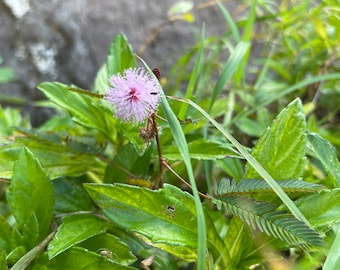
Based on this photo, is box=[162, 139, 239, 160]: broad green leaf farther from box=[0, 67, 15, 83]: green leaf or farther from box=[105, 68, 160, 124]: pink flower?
box=[0, 67, 15, 83]: green leaf

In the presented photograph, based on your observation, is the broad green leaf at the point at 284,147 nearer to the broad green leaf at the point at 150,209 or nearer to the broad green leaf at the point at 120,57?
the broad green leaf at the point at 150,209

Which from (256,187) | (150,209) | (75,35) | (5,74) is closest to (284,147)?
(256,187)

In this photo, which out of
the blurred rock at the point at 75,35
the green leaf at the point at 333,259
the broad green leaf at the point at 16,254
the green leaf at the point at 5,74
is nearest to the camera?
the green leaf at the point at 333,259

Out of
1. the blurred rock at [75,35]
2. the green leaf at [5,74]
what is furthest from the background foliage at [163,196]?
the blurred rock at [75,35]

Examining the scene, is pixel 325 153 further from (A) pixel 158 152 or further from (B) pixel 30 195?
(B) pixel 30 195

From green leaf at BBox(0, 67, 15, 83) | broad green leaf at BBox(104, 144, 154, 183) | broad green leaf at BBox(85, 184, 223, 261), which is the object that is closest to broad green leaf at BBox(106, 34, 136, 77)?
broad green leaf at BBox(104, 144, 154, 183)

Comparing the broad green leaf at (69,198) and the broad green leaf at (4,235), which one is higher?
the broad green leaf at (69,198)

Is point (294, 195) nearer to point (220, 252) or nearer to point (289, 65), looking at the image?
point (220, 252)
